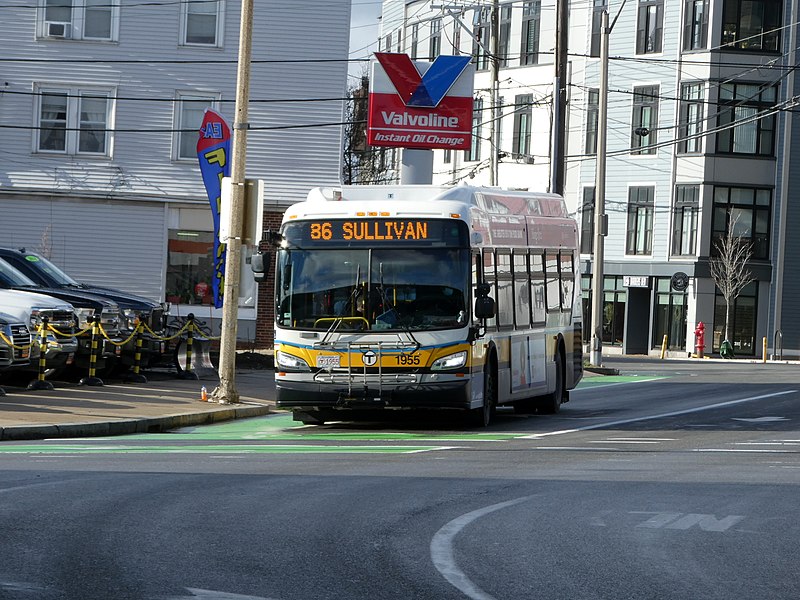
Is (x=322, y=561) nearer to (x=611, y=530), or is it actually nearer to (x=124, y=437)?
(x=611, y=530)

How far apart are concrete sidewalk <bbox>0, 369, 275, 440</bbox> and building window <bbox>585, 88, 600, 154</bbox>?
115ft

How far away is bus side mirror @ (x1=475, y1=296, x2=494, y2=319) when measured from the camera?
1856 cm

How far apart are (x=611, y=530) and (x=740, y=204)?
47.0 meters

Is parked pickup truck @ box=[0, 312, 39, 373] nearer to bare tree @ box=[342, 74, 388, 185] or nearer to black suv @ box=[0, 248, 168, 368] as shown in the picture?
black suv @ box=[0, 248, 168, 368]

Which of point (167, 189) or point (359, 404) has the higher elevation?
point (167, 189)

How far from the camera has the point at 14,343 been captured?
21.5 meters

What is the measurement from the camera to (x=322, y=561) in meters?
8.70

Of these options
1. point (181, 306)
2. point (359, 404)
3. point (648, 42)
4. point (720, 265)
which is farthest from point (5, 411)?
point (648, 42)

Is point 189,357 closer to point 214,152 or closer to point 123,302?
point 123,302

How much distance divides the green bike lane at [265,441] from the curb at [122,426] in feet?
0.70

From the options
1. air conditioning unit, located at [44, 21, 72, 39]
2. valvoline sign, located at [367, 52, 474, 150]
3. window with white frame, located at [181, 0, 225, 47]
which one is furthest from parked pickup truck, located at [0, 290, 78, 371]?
window with white frame, located at [181, 0, 225, 47]

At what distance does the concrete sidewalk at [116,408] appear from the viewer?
59.1 ft

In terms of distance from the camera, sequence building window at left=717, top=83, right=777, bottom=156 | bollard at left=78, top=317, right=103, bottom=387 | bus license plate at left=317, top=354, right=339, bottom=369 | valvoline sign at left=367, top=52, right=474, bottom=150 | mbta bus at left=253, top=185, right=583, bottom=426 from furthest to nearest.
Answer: building window at left=717, top=83, right=777, bottom=156 < valvoline sign at left=367, top=52, right=474, bottom=150 < bollard at left=78, top=317, right=103, bottom=387 < bus license plate at left=317, top=354, right=339, bottom=369 < mbta bus at left=253, top=185, right=583, bottom=426

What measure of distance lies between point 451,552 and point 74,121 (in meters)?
32.0
